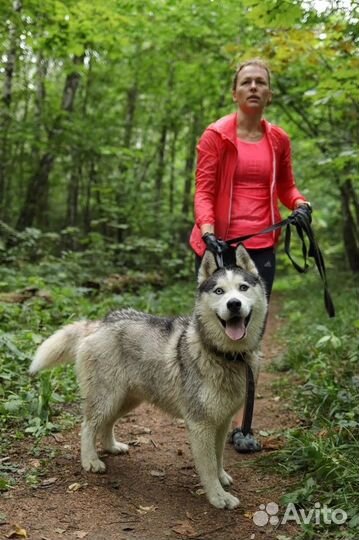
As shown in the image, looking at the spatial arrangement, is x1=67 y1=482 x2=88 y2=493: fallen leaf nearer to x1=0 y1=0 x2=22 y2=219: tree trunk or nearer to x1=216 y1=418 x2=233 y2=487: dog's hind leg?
x1=216 y1=418 x2=233 y2=487: dog's hind leg

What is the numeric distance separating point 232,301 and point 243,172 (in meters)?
1.33

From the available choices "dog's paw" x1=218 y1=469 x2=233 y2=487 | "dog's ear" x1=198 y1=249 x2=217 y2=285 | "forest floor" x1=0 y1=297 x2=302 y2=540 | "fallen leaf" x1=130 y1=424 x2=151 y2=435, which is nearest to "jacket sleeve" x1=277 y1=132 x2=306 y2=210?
"dog's ear" x1=198 y1=249 x2=217 y2=285

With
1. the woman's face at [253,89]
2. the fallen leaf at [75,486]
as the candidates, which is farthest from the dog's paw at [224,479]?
the woman's face at [253,89]

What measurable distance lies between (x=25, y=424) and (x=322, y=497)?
2.39m

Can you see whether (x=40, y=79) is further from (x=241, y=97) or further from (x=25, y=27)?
(x=241, y=97)

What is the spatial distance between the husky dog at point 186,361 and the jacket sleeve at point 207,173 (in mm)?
626

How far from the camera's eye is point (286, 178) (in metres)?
4.22

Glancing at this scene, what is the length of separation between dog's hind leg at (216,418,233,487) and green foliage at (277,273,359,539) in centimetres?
41

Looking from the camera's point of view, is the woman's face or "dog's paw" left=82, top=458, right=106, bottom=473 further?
the woman's face

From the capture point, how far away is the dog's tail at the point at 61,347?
3824 mm

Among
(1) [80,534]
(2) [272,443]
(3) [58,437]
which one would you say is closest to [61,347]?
(3) [58,437]

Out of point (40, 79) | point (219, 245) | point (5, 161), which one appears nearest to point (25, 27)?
point (40, 79)

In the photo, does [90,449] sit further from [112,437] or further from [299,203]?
[299,203]

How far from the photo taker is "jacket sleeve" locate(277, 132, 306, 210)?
4125 millimetres
